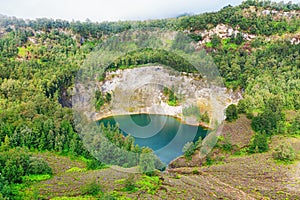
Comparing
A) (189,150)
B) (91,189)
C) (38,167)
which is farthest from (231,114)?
(38,167)

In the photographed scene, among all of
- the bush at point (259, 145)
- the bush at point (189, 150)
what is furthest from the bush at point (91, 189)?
the bush at point (259, 145)

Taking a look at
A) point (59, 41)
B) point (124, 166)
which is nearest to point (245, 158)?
point (124, 166)

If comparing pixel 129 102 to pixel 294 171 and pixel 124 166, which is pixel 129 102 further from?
pixel 294 171

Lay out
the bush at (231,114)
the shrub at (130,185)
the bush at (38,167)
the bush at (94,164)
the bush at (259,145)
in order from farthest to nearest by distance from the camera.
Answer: the bush at (231,114), the bush at (259,145), the bush at (94,164), the bush at (38,167), the shrub at (130,185)

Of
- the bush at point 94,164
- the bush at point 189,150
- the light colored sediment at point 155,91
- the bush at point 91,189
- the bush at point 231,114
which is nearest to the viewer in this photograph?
the bush at point 91,189

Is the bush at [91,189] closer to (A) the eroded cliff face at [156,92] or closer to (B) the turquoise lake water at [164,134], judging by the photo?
(B) the turquoise lake water at [164,134]

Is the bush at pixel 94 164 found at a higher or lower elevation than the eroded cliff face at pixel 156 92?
lower
